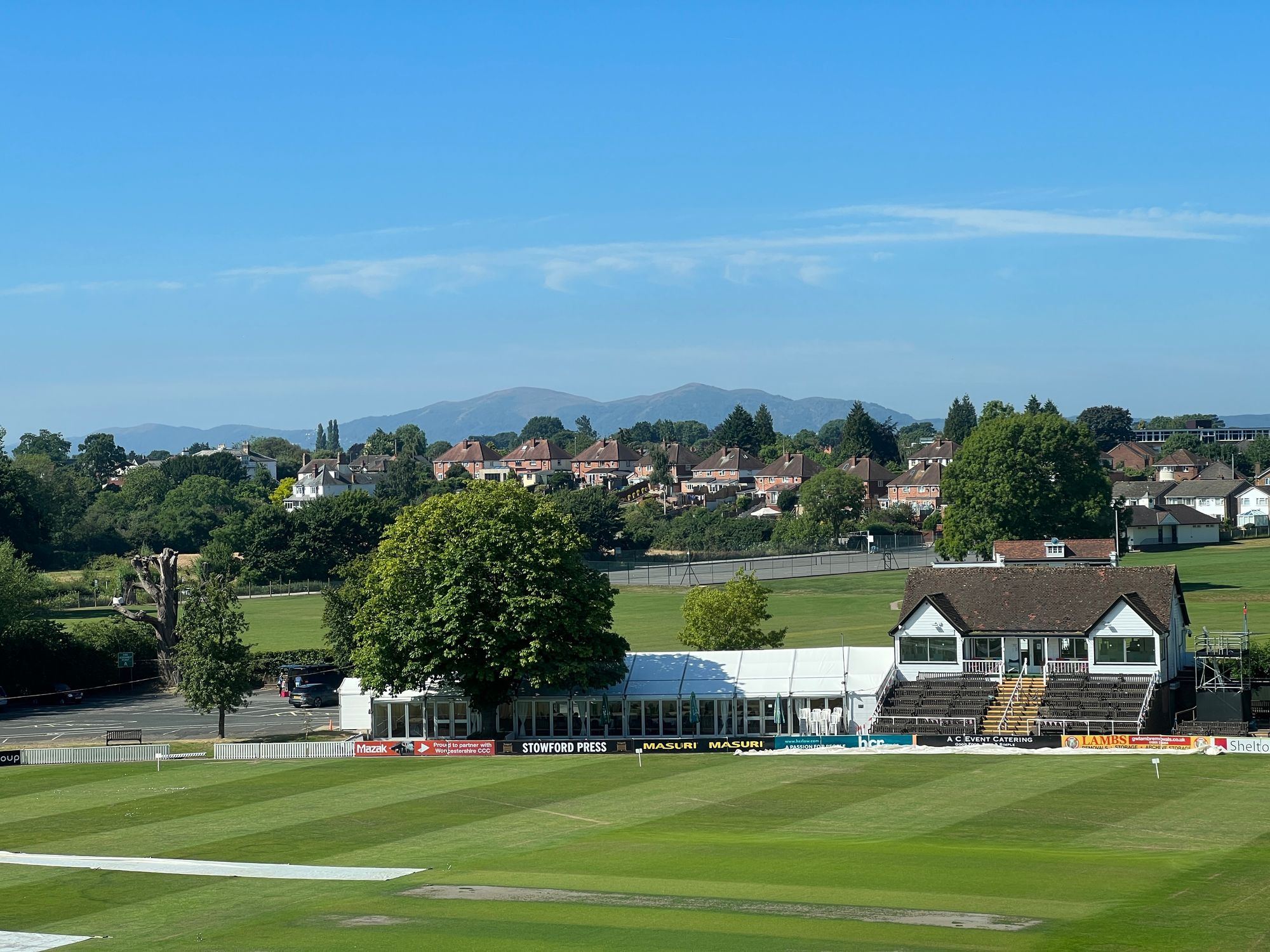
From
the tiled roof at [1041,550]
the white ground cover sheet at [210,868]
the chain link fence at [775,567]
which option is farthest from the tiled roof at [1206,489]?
the white ground cover sheet at [210,868]

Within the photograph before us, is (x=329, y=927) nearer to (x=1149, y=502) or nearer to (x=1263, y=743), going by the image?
(x=1263, y=743)

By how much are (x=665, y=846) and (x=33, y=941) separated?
44.0 ft

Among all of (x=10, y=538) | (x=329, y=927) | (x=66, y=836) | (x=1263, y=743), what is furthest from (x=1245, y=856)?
(x=10, y=538)

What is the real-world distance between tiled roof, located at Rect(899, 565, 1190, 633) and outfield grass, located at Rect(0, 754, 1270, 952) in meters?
9.30

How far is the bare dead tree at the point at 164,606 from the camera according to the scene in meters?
69.8

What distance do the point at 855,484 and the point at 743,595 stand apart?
276 feet

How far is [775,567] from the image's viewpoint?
117 m

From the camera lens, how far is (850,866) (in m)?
30.1

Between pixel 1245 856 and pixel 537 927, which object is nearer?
pixel 537 927

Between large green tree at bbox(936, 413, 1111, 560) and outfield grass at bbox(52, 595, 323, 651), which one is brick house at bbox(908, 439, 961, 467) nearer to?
large green tree at bbox(936, 413, 1111, 560)

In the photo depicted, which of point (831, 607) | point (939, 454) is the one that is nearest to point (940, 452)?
point (939, 454)

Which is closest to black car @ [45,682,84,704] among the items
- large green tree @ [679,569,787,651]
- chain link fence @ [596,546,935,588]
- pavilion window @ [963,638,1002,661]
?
large green tree @ [679,569,787,651]

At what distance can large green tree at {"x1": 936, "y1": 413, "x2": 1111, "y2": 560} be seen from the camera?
95.5 meters

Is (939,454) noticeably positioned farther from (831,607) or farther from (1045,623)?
(1045,623)
